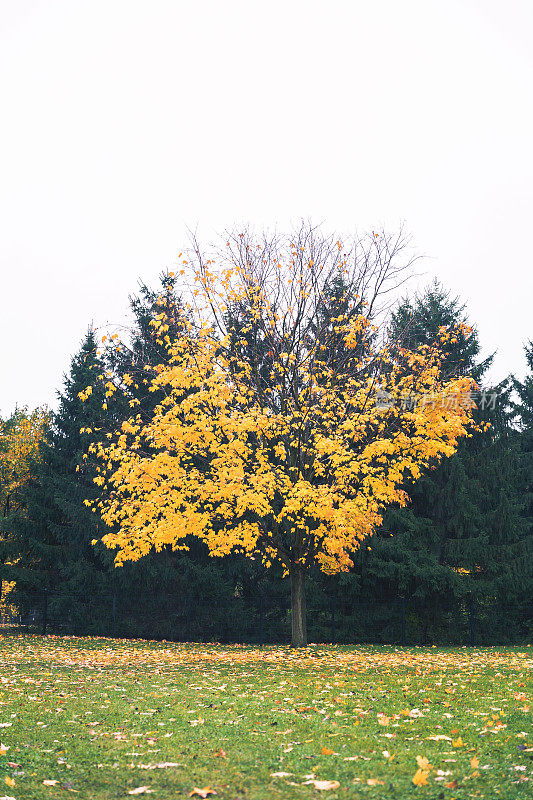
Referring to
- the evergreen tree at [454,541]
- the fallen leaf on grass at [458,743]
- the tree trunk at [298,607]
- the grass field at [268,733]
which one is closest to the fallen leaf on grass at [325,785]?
the grass field at [268,733]

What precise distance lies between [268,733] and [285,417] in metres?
8.49

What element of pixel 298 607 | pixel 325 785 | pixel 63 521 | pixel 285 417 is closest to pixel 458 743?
pixel 325 785

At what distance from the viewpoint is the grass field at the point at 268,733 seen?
4.68m

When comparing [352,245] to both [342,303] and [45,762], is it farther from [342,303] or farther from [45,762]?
[45,762]

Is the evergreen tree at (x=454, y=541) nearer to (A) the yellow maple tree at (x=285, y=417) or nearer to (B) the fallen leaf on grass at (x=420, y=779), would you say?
(A) the yellow maple tree at (x=285, y=417)

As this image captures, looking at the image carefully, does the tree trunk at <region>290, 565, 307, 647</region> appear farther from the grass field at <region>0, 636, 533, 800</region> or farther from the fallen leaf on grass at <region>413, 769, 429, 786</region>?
the fallen leaf on grass at <region>413, 769, 429, 786</region>

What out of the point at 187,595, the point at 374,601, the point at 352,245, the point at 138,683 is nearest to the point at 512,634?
the point at 374,601

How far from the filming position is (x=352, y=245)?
16.5 m

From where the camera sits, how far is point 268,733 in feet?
20.7

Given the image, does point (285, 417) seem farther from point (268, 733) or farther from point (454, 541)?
point (454, 541)

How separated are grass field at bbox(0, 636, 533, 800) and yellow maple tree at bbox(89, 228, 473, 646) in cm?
336

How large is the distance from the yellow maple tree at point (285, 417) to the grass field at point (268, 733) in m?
3.36

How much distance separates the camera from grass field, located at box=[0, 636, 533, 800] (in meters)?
4.68

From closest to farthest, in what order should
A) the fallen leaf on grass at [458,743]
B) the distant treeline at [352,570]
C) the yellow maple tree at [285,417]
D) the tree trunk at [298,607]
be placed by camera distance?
the fallen leaf on grass at [458,743] < the yellow maple tree at [285,417] < the tree trunk at [298,607] < the distant treeline at [352,570]
